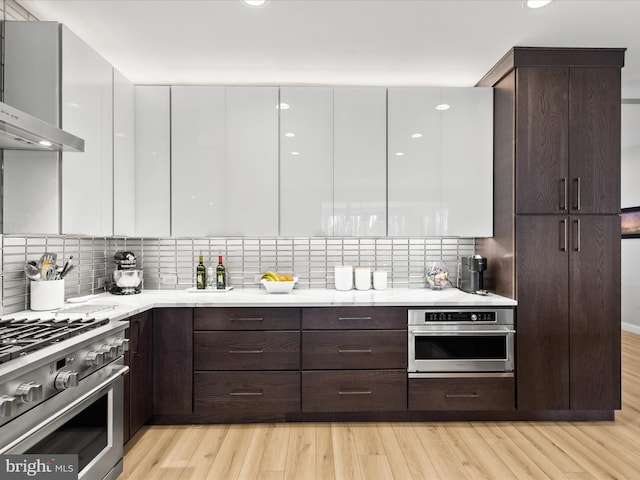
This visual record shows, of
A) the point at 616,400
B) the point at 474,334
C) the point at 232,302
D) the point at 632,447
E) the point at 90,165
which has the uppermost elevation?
the point at 90,165

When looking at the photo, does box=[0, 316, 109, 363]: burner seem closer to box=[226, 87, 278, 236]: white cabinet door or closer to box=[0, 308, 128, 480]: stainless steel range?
box=[0, 308, 128, 480]: stainless steel range

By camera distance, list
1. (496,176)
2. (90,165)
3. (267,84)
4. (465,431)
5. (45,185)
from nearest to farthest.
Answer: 1. (45,185)
2. (90,165)
3. (465,431)
4. (496,176)
5. (267,84)

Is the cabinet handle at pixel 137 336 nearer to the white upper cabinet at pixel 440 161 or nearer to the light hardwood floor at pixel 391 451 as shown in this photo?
the light hardwood floor at pixel 391 451

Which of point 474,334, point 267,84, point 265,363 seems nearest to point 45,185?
point 265,363

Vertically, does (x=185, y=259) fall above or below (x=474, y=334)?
above

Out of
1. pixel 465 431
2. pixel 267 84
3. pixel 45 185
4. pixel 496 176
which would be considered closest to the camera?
pixel 45 185

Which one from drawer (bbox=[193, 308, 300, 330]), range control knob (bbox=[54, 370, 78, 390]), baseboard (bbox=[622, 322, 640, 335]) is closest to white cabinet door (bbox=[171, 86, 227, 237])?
drawer (bbox=[193, 308, 300, 330])

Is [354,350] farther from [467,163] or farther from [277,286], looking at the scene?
[467,163]

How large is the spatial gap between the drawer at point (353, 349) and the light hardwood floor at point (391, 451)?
1.35 feet

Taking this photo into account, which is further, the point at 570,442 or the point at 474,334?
the point at 474,334

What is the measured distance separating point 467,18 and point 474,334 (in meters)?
1.96

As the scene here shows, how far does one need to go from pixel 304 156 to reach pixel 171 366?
5.63 feet

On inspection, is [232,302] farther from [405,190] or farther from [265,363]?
[405,190]

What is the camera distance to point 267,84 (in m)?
3.16
